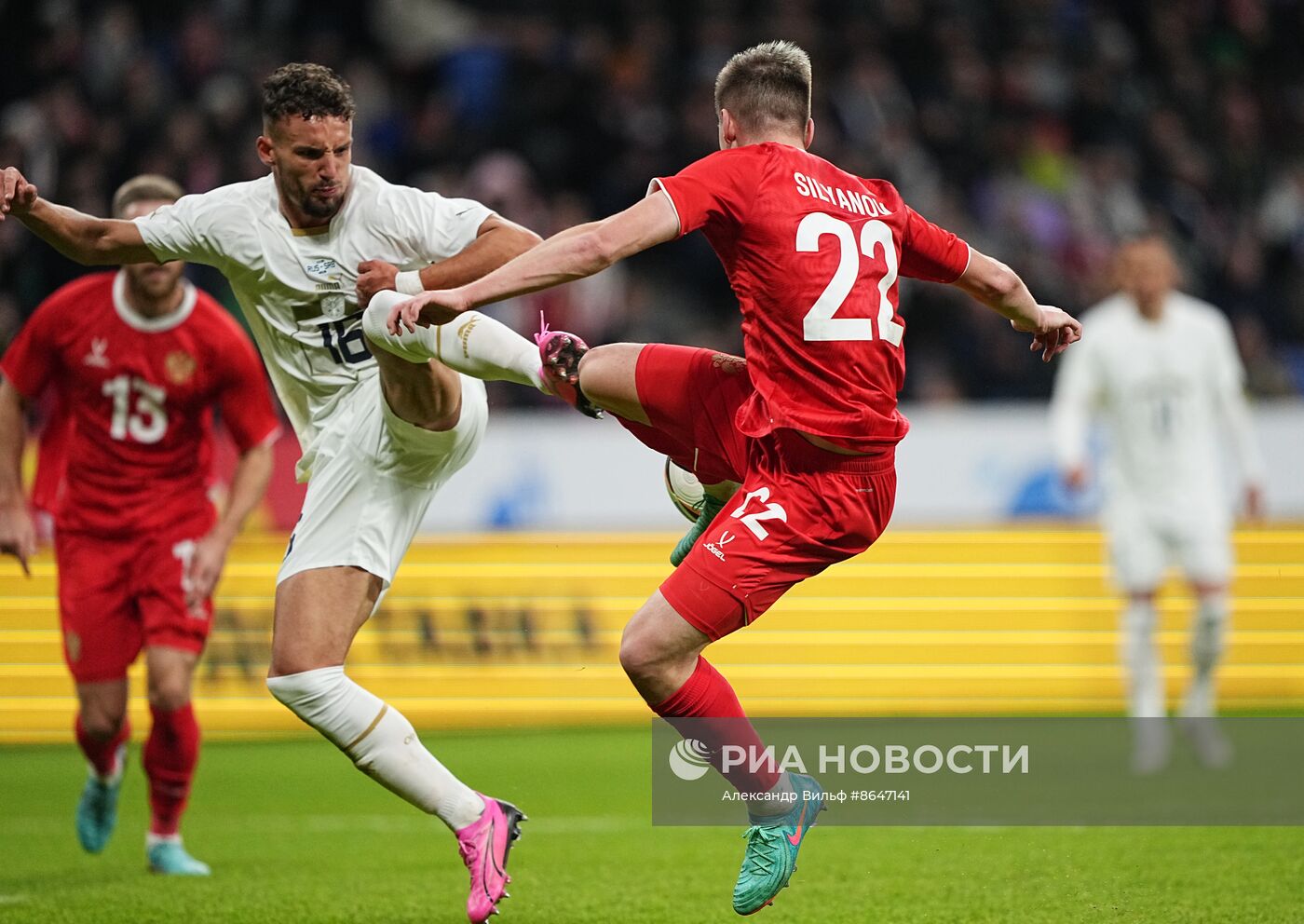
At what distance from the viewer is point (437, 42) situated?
16312 mm

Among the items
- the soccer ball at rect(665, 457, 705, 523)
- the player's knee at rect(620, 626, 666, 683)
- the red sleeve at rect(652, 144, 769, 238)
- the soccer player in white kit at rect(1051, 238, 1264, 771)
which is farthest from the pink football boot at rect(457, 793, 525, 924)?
the soccer player in white kit at rect(1051, 238, 1264, 771)

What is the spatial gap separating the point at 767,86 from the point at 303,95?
1500 millimetres

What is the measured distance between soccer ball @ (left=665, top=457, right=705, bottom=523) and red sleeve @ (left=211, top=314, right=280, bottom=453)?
7.53 ft

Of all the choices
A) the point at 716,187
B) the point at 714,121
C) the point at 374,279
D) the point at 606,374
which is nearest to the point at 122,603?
the point at 374,279

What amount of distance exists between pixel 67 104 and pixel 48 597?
18.5 ft

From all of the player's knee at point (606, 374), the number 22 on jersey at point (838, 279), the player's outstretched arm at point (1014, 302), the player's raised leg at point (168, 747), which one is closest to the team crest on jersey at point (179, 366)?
the player's raised leg at point (168, 747)

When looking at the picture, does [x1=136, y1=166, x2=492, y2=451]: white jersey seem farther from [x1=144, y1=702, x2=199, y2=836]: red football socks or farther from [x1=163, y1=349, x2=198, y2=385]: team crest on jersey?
[x1=144, y1=702, x2=199, y2=836]: red football socks

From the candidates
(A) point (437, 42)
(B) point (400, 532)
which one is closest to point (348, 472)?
(B) point (400, 532)

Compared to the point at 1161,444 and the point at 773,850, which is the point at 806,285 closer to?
the point at 773,850

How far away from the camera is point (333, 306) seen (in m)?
5.46

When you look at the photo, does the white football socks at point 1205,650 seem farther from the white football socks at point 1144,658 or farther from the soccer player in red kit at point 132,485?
the soccer player in red kit at point 132,485

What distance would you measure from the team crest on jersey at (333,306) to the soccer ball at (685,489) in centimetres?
122

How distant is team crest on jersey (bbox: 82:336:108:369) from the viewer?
22.6 feet

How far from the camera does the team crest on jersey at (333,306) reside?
17.9 ft
